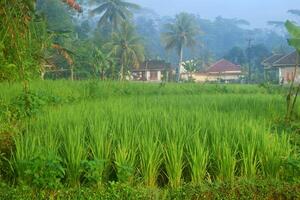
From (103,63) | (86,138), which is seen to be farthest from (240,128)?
(103,63)

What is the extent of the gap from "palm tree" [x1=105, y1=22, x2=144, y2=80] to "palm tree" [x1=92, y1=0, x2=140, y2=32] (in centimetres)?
808

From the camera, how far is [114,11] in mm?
45438

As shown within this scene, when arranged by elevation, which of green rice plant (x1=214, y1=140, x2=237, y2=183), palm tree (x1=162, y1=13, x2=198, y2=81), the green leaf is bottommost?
green rice plant (x1=214, y1=140, x2=237, y2=183)

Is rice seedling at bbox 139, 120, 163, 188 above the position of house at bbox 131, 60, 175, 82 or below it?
below

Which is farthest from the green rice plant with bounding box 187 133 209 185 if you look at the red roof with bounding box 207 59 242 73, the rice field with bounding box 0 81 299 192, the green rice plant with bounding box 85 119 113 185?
the red roof with bounding box 207 59 242 73

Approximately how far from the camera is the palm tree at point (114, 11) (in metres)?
45.0

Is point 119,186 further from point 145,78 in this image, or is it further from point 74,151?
point 145,78

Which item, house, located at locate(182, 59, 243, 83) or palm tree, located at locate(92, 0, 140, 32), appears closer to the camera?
palm tree, located at locate(92, 0, 140, 32)

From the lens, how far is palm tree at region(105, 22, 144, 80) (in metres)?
36.7

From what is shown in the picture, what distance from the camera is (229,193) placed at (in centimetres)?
387

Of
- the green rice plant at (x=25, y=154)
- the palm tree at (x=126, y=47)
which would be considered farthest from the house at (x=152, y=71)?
the green rice plant at (x=25, y=154)

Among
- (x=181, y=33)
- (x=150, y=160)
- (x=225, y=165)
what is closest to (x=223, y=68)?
(x=181, y=33)

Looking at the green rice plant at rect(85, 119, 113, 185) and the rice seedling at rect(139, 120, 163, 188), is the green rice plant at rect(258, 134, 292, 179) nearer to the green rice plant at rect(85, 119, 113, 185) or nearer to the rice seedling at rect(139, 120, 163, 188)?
the rice seedling at rect(139, 120, 163, 188)

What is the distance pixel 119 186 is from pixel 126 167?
0.73 ft
